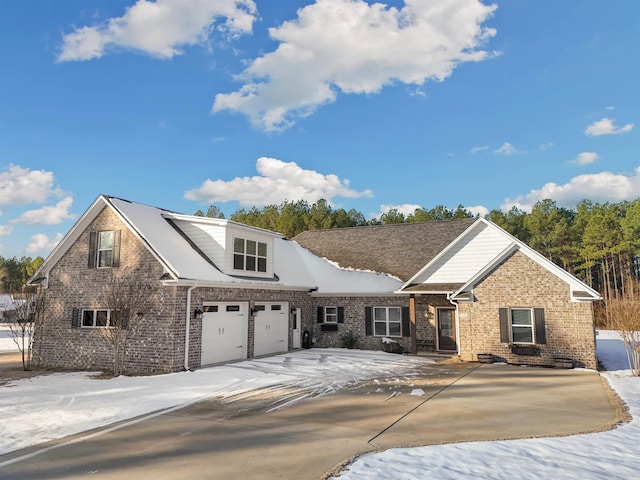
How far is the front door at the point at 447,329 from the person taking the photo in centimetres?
1959

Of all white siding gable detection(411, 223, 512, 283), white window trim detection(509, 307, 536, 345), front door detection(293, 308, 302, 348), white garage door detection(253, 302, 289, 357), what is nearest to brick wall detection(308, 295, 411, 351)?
front door detection(293, 308, 302, 348)

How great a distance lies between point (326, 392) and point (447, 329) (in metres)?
10.1

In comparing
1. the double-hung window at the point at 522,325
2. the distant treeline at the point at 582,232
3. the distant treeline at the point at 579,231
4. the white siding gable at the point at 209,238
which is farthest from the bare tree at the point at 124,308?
the distant treeline at the point at 582,232

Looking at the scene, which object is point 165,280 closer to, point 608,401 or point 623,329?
point 608,401

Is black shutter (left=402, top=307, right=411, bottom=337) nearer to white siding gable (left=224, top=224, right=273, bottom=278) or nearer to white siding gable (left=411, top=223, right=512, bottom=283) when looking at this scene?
white siding gable (left=411, top=223, right=512, bottom=283)

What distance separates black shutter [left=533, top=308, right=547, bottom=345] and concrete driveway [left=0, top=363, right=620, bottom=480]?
3850mm

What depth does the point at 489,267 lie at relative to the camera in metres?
17.3

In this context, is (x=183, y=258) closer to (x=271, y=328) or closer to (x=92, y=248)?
(x=92, y=248)

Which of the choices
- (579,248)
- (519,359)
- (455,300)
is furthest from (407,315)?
(579,248)

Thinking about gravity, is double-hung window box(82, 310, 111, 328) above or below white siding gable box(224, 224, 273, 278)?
below

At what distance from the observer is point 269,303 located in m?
19.2

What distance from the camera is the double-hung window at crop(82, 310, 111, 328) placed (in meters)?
16.1

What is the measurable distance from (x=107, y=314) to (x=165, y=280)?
333 cm

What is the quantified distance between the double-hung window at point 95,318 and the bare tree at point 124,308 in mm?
346
